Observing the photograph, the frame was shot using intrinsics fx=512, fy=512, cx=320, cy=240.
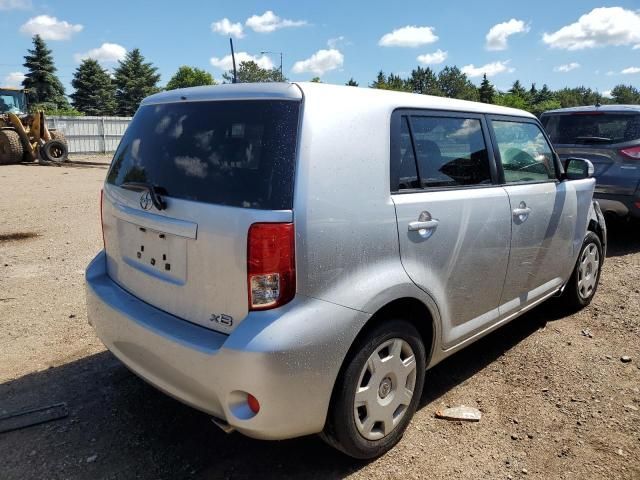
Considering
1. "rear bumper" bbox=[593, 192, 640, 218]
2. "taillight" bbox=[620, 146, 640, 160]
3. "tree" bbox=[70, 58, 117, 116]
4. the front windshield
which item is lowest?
"rear bumper" bbox=[593, 192, 640, 218]

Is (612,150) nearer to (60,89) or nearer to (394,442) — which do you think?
(394,442)

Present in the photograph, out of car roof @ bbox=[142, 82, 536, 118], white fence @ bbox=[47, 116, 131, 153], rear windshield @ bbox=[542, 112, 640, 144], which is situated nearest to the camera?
car roof @ bbox=[142, 82, 536, 118]

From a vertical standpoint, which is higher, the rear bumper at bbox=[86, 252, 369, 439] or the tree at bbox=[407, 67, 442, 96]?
the tree at bbox=[407, 67, 442, 96]

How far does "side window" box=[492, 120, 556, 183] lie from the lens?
339 centimetres

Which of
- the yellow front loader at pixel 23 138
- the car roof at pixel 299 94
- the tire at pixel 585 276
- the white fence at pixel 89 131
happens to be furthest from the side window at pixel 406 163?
the white fence at pixel 89 131

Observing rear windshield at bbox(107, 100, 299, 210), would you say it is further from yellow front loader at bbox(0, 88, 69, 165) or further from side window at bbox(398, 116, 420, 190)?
yellow front loader at bbox(0, 88, 69, 165)

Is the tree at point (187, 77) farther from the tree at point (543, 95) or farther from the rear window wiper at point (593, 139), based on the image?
the rear window wiper at point (593, 139)

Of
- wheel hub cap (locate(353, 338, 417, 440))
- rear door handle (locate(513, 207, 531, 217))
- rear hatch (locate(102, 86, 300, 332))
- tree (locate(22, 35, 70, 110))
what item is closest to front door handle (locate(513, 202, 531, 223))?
rear door handle (locate(513, 207, 531, 217))

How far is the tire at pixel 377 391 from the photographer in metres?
2.31

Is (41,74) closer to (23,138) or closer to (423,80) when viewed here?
(23,138)

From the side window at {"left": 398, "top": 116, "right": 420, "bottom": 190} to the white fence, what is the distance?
91.4 ft

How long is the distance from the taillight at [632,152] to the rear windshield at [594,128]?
0.42ft

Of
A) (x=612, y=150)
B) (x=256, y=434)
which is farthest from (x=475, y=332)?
(x=612, y=150)

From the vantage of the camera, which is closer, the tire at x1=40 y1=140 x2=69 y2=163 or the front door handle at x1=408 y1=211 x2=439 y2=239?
the front door handle at x1=408 y1=211 x2=439 y2=239
